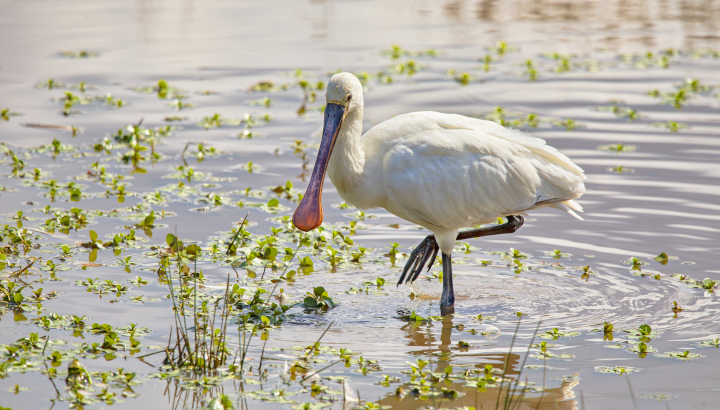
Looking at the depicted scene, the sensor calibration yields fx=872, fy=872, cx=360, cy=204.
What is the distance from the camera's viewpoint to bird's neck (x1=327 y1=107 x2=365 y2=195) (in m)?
6.23

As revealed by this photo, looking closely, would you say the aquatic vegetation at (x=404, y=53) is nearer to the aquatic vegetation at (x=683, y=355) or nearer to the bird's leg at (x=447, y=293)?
the bird's leg at (x=447, y=293)

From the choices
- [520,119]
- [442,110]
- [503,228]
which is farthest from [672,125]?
[503,228]

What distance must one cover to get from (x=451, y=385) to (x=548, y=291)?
6.39ft

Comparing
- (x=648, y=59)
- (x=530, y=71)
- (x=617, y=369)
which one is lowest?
(x=617, y=369)

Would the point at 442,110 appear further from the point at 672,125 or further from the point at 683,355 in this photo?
the point at 683,355

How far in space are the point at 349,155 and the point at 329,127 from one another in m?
0.24

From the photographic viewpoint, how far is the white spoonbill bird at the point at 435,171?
6.26 meters

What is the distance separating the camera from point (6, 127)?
10578 millimetres

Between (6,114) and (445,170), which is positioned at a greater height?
(445,170)

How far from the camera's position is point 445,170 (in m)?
6.39

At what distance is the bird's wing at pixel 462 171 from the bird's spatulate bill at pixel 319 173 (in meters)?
0.37

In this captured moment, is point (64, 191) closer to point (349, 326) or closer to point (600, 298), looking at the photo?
point (349, 326)

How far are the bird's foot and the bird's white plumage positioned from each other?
0.21 m

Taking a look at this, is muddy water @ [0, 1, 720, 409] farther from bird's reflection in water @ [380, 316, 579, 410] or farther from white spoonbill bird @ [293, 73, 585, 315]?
white spoonbill bird @ [293, 73, 585, 315]
